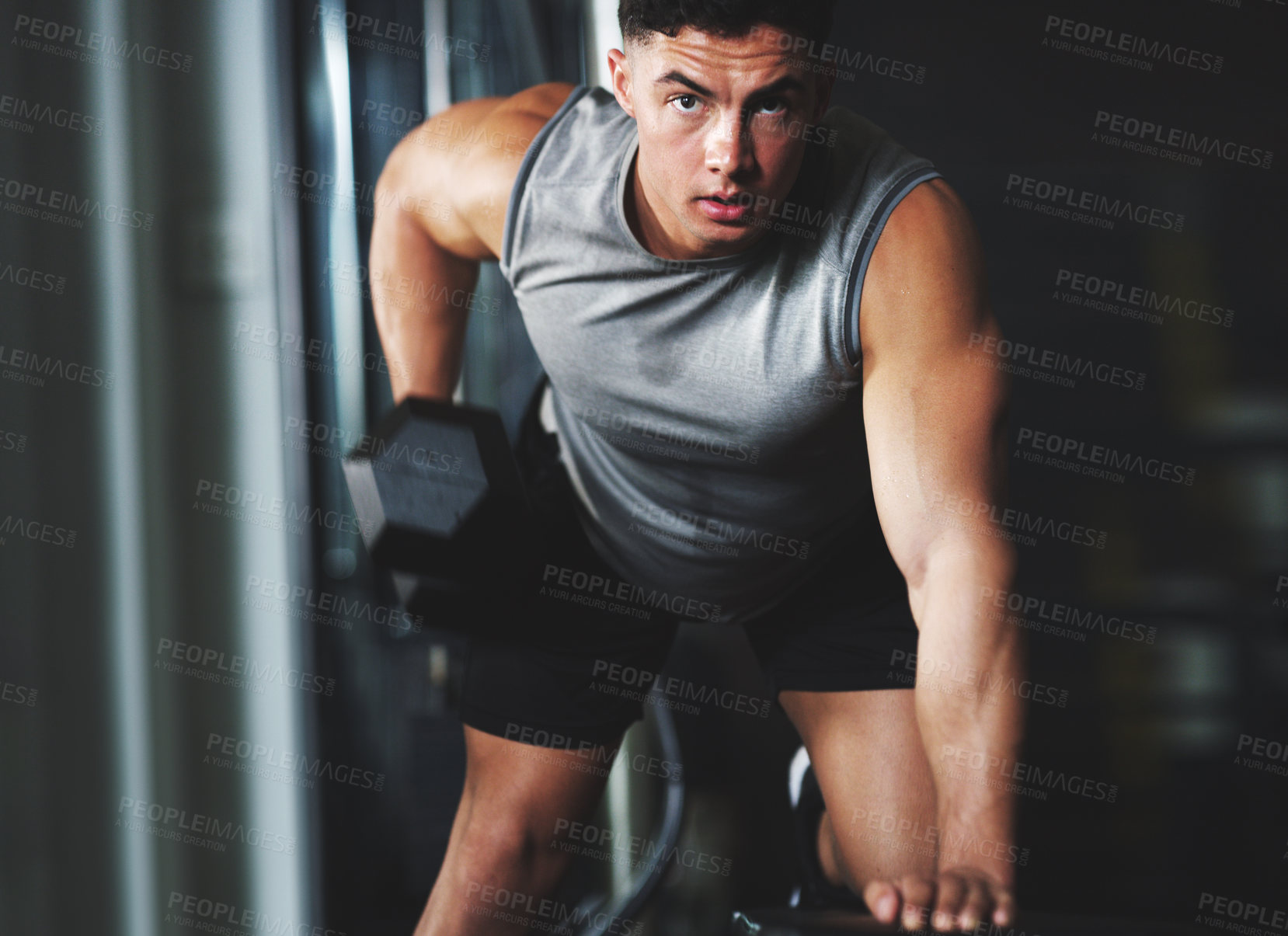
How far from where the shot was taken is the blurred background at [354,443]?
134 centimetres

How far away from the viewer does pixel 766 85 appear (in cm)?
75

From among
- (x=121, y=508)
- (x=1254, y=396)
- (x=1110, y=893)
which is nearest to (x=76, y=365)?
(x=121, y=508)

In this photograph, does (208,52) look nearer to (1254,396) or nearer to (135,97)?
(135,97)

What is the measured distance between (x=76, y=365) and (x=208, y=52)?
529mm
